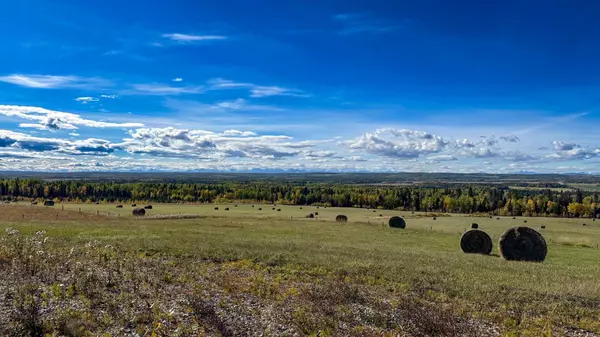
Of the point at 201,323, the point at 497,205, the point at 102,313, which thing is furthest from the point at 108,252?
the point at 497,205

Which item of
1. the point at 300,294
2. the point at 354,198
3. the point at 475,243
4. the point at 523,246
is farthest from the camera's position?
the point at 354,198

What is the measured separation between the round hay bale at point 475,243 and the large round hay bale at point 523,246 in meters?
3.53

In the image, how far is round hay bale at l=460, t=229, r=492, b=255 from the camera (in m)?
35.3

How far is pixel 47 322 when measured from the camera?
10.8m

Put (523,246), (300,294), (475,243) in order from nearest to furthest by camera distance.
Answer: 1. (300,294)
2. (523,246)
3. (475,243)

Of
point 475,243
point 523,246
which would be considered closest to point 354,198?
point 475,243

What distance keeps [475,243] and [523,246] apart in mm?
4765

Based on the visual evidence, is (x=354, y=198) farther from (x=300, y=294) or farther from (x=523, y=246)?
(x=300, y=294)

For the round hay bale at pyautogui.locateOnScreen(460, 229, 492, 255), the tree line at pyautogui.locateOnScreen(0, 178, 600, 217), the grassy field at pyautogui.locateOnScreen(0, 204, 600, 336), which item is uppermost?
the grassy field at pyautogui.locateOnScreen(0, 204, 600, 336)

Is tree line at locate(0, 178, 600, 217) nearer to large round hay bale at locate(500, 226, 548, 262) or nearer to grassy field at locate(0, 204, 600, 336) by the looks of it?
large round hay bale at locate(500, 226, 548, 262)

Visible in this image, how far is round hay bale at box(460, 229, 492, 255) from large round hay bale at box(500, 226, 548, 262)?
353 cm

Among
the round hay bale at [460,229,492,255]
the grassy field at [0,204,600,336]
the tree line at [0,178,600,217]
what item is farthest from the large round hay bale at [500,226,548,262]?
the tree line at [0,178,600,217]

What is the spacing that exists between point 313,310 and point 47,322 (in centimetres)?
714

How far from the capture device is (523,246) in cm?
3098
